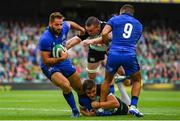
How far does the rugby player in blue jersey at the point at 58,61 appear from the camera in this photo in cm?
1239

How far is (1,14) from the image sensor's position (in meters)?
34.9

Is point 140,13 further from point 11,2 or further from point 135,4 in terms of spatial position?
point 11,2

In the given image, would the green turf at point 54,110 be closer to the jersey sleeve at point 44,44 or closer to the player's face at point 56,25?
the jersey sleeve at point 44,44

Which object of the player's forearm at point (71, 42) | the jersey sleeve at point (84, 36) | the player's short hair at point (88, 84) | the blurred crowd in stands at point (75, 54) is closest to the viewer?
the player's short hair at point (88, 84)

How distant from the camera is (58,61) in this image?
12.3 m

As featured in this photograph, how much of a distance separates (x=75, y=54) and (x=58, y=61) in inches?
812

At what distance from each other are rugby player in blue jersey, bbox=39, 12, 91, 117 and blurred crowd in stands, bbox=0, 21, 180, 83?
17755 mm

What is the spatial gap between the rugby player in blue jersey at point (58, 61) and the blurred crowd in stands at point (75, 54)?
17.8 meters

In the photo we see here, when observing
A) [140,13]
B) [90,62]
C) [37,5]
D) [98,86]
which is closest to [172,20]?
[140,13]

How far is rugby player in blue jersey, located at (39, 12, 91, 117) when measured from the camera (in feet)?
40.7

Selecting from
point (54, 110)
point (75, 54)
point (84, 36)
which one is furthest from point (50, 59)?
point (75, 54)

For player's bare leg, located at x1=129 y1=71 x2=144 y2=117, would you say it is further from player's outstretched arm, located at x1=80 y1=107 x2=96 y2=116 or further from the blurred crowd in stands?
the blurred crowd in stands

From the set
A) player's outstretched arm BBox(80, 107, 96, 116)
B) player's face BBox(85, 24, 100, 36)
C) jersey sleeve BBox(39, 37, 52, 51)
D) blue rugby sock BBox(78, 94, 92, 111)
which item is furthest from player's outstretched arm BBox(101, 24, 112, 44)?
player's outstretched arm BBox(80, 107, 96, 116)

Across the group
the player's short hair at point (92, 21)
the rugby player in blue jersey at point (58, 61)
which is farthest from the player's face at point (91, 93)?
the player's short hair at point (92, 21)
